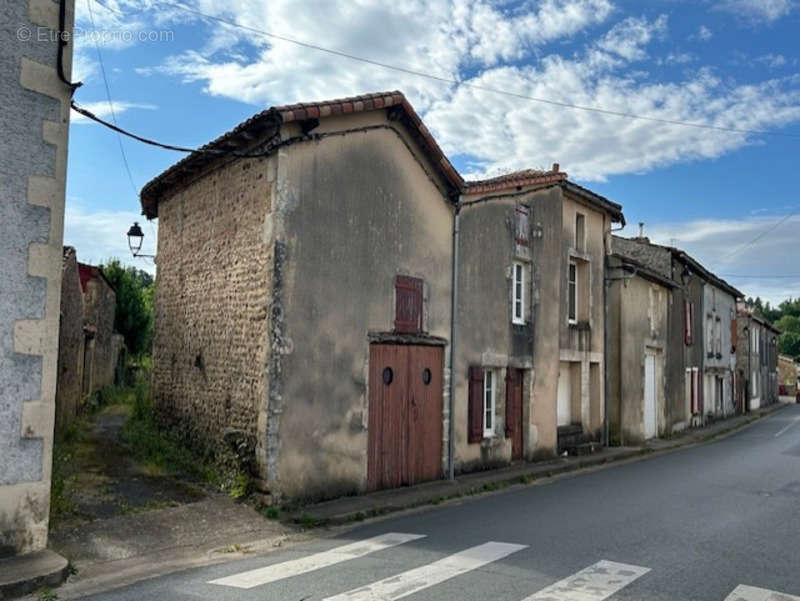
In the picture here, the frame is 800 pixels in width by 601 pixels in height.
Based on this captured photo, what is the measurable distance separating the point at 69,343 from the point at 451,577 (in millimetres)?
9434

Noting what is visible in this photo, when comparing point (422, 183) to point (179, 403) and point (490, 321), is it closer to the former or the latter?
point (490, 321)

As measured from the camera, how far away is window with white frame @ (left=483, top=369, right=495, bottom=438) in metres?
13.1

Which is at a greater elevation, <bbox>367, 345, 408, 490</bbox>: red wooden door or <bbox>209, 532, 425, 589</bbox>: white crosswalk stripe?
<bbox>367, 345, 408, 490</bbox>: red wooden door

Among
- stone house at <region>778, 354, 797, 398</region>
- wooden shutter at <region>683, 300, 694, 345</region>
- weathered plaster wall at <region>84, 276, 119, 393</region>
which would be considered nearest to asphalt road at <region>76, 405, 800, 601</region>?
weathered plaster wall at <region>84, 276, 119, 393</region>

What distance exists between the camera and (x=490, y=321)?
1311 centimetres

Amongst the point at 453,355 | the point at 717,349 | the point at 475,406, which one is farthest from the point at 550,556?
the point at 717,349

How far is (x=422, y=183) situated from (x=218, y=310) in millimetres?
3878

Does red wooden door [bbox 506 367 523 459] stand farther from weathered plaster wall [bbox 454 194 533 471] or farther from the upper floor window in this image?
the upper floor window

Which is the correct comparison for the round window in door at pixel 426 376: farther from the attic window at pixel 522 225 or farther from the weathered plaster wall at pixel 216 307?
the attic window at pixel 522 225

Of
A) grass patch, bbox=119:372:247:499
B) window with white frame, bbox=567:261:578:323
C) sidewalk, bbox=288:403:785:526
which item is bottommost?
sidewalk, bbox=288:403:785:526

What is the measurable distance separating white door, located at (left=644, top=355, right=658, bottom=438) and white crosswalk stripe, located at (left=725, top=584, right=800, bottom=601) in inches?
601

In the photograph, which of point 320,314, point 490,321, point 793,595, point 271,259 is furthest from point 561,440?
point 793,595

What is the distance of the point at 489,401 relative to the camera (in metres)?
13.4

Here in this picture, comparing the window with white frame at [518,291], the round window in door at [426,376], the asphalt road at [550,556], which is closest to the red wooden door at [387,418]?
the round window in door at [426,376]
